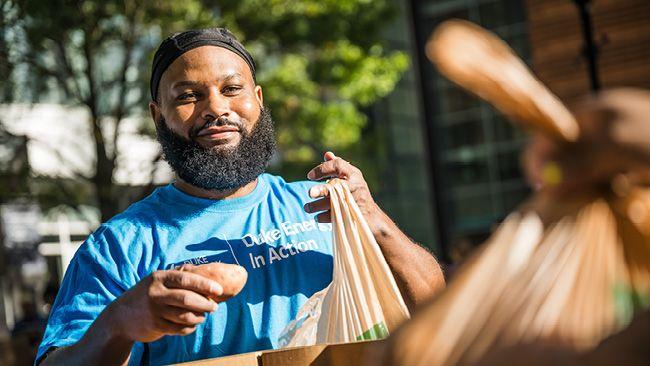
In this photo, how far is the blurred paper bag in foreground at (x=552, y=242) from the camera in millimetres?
1101

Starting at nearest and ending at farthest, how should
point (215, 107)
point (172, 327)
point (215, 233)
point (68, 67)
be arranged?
point (172, 327), point (215, 233), point (215, 107), point (68, 67)

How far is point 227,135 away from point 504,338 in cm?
212

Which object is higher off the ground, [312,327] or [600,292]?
[600,292]

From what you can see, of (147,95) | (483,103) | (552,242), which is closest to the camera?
(552,242)

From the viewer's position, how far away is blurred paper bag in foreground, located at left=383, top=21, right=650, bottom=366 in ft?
3.61

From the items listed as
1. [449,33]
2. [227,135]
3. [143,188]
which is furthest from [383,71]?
[449,33]

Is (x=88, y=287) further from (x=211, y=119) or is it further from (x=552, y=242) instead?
(x=552, y=242)

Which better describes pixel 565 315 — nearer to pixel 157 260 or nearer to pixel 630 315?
pixel 630 315

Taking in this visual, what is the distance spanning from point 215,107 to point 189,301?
111cm

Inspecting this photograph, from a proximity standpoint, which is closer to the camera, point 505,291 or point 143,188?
point 505,291

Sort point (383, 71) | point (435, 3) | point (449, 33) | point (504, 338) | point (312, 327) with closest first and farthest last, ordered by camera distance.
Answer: point (504, 338) → point (449, 33) → point (312, 327) → point (383, 71) → point (435, 3)

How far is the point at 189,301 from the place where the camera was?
2061 millimetres

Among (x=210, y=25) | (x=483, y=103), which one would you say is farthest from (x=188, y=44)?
(x=483, y=103)

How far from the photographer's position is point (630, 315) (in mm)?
1145
